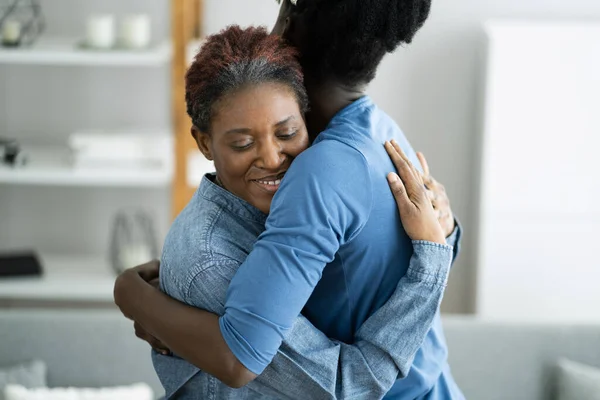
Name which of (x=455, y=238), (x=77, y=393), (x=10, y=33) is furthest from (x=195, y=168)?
(x=455, y=238)

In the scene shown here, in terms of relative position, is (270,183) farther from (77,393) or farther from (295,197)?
(77,393)

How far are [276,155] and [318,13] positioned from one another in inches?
8.3

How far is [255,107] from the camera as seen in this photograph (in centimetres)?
122

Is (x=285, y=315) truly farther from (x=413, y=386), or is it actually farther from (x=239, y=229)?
(x=413, y=386)

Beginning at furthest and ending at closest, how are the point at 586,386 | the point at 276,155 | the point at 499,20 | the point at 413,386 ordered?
1. the point at 499,20
2. the point at 586,386
3. the point at 413,386
4. the point at 276,155

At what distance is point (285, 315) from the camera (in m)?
1.12

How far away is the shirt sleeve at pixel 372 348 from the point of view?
4.12 ft

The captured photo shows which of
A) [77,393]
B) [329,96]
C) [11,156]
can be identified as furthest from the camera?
[11,156]

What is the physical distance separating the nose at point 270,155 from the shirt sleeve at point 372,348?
0.22 m

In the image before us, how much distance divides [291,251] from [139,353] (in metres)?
1.71

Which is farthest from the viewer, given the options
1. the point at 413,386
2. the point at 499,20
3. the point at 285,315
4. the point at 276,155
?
the point at 499,20

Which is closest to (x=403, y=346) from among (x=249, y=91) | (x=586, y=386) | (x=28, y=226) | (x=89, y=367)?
(x=249, y=91)

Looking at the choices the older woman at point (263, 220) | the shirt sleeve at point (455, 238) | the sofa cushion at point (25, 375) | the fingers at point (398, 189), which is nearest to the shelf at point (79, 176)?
the sofa cushion at point (25, 375)

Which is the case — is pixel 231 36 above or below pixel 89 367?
above
